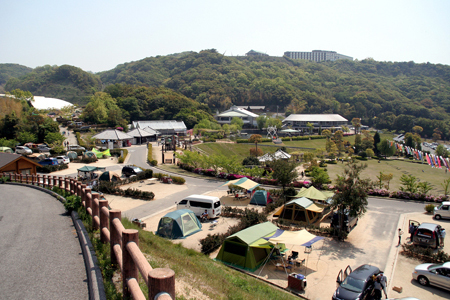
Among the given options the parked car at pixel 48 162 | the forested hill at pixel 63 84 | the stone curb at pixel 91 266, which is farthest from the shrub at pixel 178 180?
the forested hill at pixel 63 84

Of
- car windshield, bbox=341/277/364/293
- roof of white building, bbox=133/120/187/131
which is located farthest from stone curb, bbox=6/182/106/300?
roof of white building, bbox=133/120/187/131

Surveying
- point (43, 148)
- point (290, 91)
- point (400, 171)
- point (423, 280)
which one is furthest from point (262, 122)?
point (423, 280)

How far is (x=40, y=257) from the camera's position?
5.98 m

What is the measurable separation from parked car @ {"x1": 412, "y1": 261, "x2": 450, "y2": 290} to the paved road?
12.5 meters

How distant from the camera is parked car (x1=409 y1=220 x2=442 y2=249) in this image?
14773mm

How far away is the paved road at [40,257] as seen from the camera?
4676 millimetres

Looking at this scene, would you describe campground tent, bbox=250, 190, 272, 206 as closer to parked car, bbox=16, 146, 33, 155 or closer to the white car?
the white car

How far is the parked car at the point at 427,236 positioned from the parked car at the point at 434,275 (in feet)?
11.6

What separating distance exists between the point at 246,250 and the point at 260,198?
10.1m

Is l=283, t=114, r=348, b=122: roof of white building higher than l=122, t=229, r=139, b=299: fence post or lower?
higher

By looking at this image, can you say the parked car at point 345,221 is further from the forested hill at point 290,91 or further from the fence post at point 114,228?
the forested hill at point 290,91

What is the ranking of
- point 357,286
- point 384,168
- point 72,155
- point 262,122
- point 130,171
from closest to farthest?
point 357,286, point 130,171, point 72,155, point 384,168, point 262,122

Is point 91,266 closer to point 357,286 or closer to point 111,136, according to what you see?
point 357,286

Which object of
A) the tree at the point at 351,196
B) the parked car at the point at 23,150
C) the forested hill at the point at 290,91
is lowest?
the parked car at the point at 23,150
